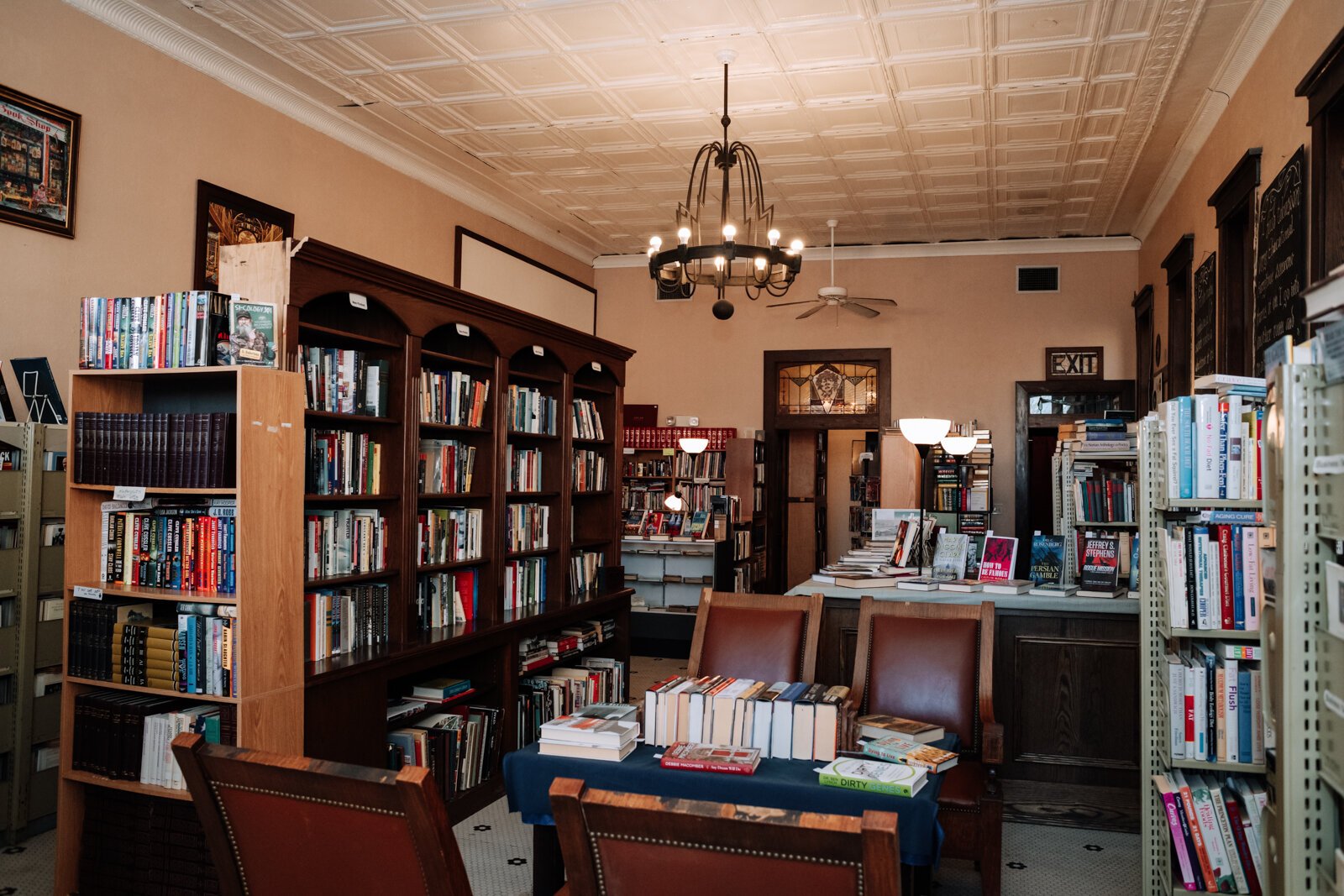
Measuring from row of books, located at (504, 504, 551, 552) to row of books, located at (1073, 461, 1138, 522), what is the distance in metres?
3.17

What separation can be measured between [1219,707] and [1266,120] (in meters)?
3.34

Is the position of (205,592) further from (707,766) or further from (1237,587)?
(1237,587)

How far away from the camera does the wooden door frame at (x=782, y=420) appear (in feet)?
32.7

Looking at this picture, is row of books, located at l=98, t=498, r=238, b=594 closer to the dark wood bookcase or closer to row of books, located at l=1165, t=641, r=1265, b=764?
the dark wood bookcase

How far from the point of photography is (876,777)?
250 cm

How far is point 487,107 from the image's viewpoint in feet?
21.0

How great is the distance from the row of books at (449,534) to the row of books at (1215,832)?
3189 mm

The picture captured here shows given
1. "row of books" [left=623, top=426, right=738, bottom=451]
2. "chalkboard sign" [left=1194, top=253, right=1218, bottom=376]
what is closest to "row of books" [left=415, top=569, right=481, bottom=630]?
"chalkboard sign" [left=1194, top=253, right=1218, bottom=376]

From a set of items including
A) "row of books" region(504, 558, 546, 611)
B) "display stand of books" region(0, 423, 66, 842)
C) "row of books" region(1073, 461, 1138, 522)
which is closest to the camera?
"display stand of books" region(0, 423, 66, 842)

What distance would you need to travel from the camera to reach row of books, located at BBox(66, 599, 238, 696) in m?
3.27

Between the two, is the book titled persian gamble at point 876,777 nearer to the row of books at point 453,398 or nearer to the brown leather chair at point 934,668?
the brown leather chair at point 934,668

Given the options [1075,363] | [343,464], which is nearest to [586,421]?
[343,464]

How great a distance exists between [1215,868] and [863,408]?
729cm

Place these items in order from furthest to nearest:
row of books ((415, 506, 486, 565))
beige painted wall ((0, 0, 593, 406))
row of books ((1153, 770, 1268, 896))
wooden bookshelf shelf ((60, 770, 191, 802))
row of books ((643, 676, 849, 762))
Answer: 1. row of books ((415, 506, 486, 565))
2. beige painted wall ((0, 0, 593, 406))
3. wooden bookshelf shelf ((60, 770, 191, 802))
4. row of books ((1153, 770, 1268, 896))
5. row of books ((643, 676, 849, 762))
